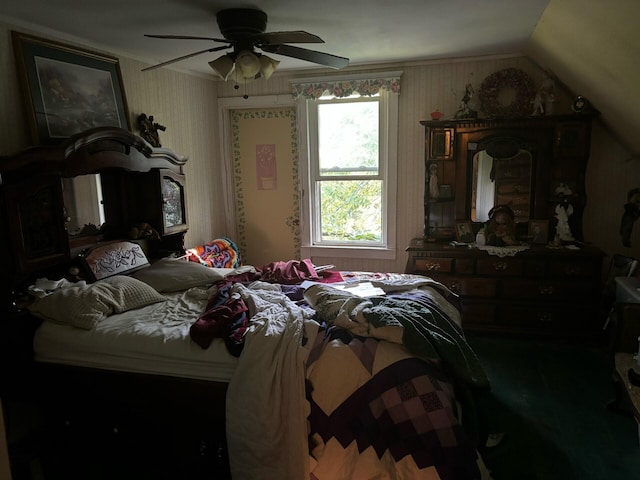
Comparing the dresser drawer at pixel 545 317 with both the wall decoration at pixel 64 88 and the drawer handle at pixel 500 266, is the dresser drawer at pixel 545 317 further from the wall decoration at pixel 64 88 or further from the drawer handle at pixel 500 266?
the wall decoration at pixel 64 88

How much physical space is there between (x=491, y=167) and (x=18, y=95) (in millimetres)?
3614

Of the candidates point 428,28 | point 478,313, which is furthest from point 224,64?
point 478,313

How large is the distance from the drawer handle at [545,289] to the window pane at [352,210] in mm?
1543

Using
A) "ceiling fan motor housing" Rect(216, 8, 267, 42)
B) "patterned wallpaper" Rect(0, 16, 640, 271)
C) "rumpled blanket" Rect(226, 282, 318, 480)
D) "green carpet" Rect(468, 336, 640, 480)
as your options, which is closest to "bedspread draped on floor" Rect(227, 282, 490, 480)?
"rumpled blanket" Rect(226, 282, 318, 480)

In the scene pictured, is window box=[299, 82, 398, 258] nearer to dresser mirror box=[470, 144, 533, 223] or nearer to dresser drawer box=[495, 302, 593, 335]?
dresser mirror box=[470, 144, 533, 223]

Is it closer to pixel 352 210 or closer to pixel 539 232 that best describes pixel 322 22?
pixel 352 210

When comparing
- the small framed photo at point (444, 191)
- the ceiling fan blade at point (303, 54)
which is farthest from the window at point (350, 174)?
the ceiling fan blade at point (303, 54)

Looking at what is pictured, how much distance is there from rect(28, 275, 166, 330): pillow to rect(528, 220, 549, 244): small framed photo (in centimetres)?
319

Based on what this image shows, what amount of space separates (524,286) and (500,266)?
9.7 inches

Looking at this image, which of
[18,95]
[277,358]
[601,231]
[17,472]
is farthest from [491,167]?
[17,472]

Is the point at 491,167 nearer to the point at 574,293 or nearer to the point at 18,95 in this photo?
the point at 574,293

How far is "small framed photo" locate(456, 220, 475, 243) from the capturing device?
3.97 meters

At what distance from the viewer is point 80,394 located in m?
2.28

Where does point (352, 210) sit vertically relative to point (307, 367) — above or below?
above
